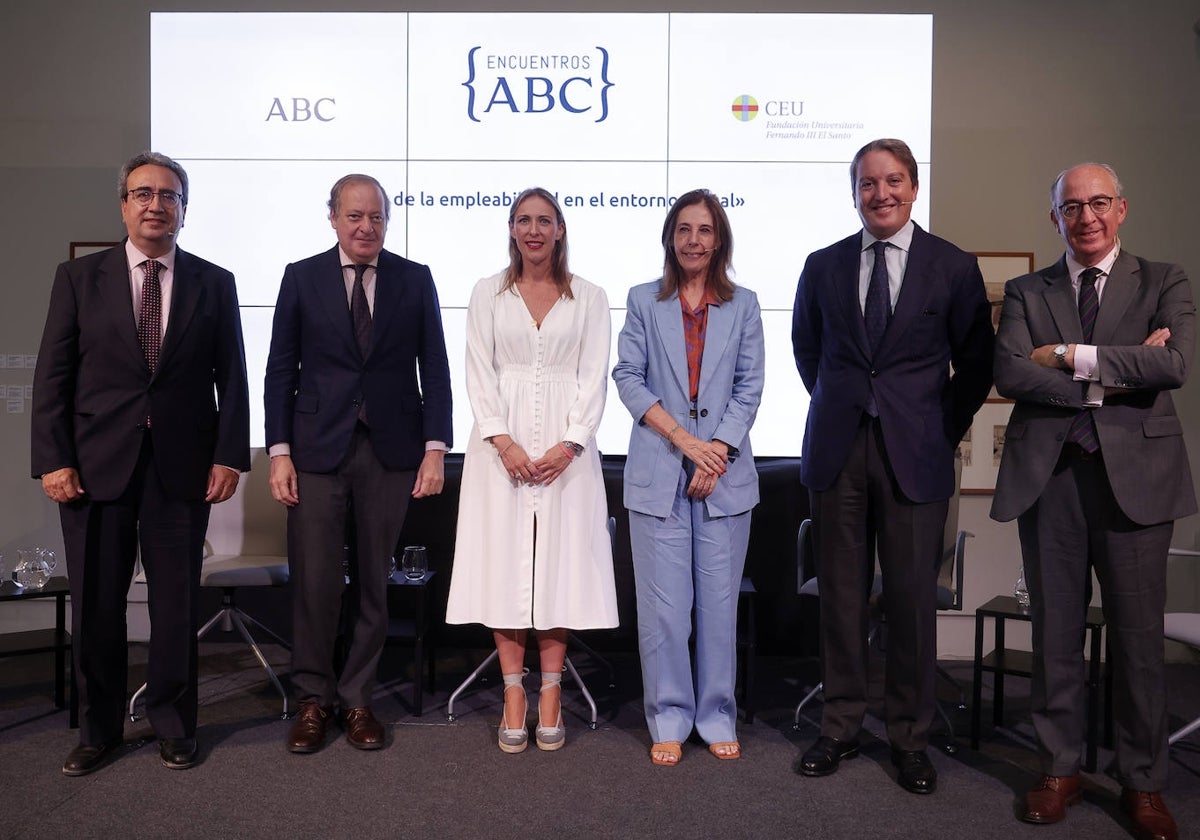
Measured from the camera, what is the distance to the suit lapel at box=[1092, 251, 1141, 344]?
2.62 meters

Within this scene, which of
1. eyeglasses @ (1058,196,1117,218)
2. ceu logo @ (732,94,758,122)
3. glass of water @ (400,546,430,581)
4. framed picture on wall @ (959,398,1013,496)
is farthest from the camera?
framed picture on wall @ (959,398,1013,496)

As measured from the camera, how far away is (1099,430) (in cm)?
257

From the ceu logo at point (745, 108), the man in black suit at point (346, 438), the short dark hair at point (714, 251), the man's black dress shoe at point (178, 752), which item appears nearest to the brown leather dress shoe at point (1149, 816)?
the short dark hair at point (714, 251)

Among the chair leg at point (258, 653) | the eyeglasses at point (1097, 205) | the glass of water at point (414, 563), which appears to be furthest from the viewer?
the glass of water at point (414, 563)

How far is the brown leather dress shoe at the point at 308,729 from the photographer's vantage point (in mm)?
3104

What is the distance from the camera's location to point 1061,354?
2.58 metres

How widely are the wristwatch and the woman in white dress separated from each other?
137 centimetres

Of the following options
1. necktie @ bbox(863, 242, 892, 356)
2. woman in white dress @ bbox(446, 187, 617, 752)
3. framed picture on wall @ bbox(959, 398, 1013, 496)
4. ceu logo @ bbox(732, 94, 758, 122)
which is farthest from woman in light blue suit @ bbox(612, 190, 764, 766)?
framed picture on wall @ bbox(959, 398, 1013, 496)

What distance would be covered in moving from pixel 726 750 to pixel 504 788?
0.75 m

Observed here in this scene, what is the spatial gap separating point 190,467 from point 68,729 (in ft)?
3.87

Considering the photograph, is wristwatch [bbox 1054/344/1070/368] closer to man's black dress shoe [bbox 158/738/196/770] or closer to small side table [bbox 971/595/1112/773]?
small side table [bbox 971/595/1112/773]

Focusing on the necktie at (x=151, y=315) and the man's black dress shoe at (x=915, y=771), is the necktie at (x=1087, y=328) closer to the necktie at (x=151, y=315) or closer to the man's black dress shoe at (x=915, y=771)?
the man's black dress shoe at (x=915, y=771)

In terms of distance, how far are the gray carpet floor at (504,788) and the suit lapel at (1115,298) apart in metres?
1.35

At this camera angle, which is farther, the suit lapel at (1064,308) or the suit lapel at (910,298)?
the suit lapel at (910,298)
